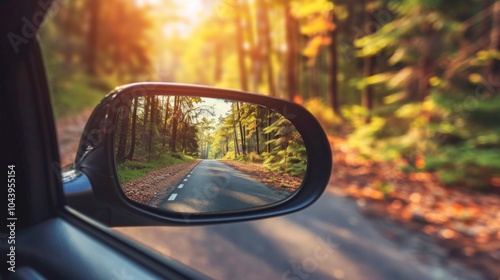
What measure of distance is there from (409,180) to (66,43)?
1375 centimetres

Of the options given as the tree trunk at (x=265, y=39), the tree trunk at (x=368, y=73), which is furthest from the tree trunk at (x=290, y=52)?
the tree trunk at (x=368, y=73)

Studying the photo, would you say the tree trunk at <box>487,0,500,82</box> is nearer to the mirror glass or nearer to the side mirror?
the side mirror

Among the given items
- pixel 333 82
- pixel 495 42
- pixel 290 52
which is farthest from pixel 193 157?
pixel 333 82

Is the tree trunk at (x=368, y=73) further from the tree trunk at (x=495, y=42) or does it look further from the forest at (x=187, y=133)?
the forest at (x=187, y=133)

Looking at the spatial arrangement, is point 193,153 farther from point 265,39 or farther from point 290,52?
point 290,52

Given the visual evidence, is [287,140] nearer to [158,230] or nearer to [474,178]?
[158,230]

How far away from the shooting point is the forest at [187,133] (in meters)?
1.41

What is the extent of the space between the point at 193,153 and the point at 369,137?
7.01 m

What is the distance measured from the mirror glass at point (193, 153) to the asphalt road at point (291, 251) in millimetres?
1969

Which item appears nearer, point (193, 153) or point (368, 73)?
point (193, 153)

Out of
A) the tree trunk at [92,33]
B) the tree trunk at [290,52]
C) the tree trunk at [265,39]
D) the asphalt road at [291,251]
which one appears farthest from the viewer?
the tree trunk at [92,33]

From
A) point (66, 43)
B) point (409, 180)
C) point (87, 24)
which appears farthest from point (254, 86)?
point (87, 24)

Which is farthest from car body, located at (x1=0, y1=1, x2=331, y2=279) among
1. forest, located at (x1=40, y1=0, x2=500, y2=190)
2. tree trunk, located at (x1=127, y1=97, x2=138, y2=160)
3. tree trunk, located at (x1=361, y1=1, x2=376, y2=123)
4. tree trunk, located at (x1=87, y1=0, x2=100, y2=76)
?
tree trunk, located at (x1=87, y1=0, x2=100, y2=76)

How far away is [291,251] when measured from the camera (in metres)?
4.52
